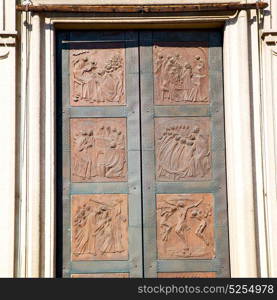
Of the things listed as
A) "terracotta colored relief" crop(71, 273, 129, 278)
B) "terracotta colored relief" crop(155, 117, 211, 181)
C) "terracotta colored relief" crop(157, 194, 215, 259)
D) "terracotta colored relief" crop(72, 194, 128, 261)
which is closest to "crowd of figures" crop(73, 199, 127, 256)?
"terracotta colored relief" crop(72, 194, 128, 261)

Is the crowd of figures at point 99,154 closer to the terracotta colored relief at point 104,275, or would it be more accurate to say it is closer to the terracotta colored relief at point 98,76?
the terracotta colored relief at point 98,76

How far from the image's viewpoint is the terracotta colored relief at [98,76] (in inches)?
414

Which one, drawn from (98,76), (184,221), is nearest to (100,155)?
(98,76)

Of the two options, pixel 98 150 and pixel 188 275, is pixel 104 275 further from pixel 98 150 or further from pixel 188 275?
pixel 98 150

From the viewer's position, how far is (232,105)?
10258mm

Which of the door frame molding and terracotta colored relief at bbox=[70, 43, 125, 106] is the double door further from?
the door frame molding

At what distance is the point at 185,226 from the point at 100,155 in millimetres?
1451

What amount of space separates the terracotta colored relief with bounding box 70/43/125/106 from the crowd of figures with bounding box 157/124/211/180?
812 mm

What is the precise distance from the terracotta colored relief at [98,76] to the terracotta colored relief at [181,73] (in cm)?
49

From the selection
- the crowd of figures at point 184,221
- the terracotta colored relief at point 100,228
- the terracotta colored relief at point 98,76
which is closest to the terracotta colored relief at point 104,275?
the terracotta colored relief at point 100,228

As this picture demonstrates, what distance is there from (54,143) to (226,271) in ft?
9.09

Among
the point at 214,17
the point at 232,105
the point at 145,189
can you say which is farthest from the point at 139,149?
the point at 214,17

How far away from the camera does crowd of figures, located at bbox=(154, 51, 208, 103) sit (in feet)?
34.5

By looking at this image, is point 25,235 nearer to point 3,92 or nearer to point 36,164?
point 36,164
